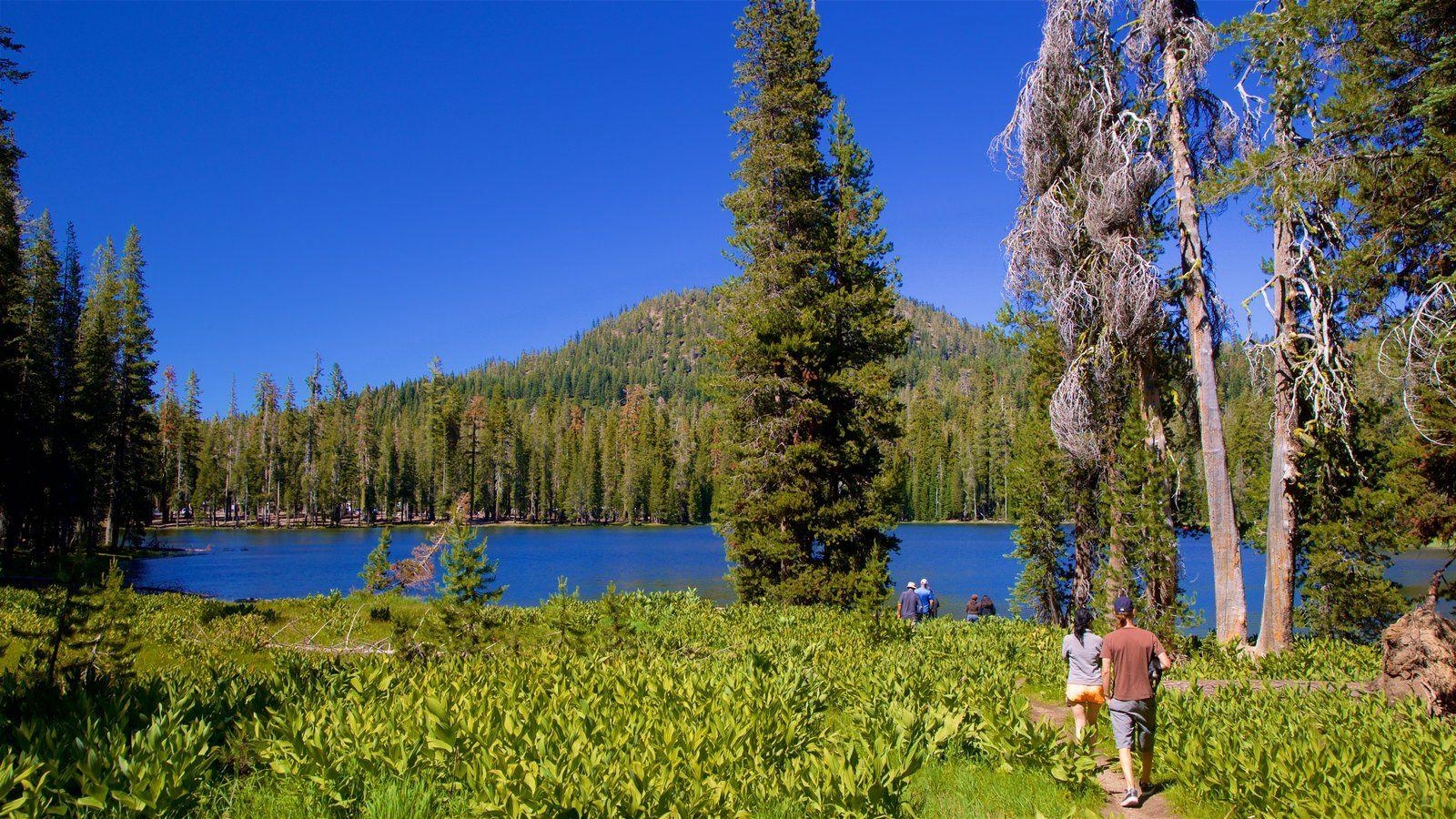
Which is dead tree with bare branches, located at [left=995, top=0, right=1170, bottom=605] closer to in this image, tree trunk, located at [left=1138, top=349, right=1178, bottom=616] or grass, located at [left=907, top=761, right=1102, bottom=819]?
tree trunk, located at [left=1138, top=349, right=1178, bottom=616]

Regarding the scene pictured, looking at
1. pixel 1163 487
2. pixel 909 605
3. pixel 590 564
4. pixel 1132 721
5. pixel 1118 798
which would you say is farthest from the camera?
pixel 590 564

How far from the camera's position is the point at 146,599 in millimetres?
18500

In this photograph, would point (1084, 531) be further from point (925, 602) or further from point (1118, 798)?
point (1118, 798)

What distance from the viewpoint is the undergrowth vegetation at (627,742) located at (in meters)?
4.63

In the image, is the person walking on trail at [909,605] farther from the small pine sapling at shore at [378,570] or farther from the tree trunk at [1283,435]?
the small pine sapling at shore at [378,570]

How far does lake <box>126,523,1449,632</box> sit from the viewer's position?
36438 millimetres

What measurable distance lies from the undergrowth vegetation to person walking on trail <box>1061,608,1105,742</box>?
0.64 m

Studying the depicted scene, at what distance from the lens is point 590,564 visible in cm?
5041

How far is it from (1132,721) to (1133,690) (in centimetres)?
32

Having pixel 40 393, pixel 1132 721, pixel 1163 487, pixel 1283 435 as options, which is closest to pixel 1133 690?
pixel 1132 721

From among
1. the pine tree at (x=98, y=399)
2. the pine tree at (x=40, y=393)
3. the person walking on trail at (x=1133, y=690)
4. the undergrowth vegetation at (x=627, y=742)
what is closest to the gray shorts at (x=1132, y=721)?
the person walking on trail at (x=1133, y=690)

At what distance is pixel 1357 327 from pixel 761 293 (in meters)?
13.6

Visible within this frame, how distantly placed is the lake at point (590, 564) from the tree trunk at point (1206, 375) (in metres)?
1.03

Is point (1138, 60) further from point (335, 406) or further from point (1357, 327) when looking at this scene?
point (335, 406)
